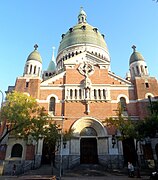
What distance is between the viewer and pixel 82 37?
37.4 metres

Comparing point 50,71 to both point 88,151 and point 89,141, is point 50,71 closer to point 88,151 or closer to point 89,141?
point 89,141

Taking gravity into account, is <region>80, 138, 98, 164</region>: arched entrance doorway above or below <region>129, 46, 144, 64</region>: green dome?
below

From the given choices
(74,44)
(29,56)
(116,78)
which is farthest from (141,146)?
(74,44)

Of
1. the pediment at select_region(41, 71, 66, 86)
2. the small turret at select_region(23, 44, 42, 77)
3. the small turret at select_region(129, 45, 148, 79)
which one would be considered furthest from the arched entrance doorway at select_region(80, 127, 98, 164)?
the small turret at select_region(23, 44, 42, 77)

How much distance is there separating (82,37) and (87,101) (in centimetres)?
1750

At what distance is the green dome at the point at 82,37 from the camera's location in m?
37.0

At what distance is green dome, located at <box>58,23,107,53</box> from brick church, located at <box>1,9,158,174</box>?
26.3ft

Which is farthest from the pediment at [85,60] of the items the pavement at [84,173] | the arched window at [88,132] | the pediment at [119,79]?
the pavement at [84,173]

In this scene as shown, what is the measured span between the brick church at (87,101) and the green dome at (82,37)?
316 inches

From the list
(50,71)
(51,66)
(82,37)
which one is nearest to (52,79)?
(82,37)

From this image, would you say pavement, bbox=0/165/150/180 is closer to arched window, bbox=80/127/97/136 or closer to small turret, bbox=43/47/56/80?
arched window, bbox=80/127/97/136

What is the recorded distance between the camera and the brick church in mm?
22234

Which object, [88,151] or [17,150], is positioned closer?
[17,150]

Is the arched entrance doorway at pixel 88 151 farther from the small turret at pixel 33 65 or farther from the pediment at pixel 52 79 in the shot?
the small turret at pixel 33 65
